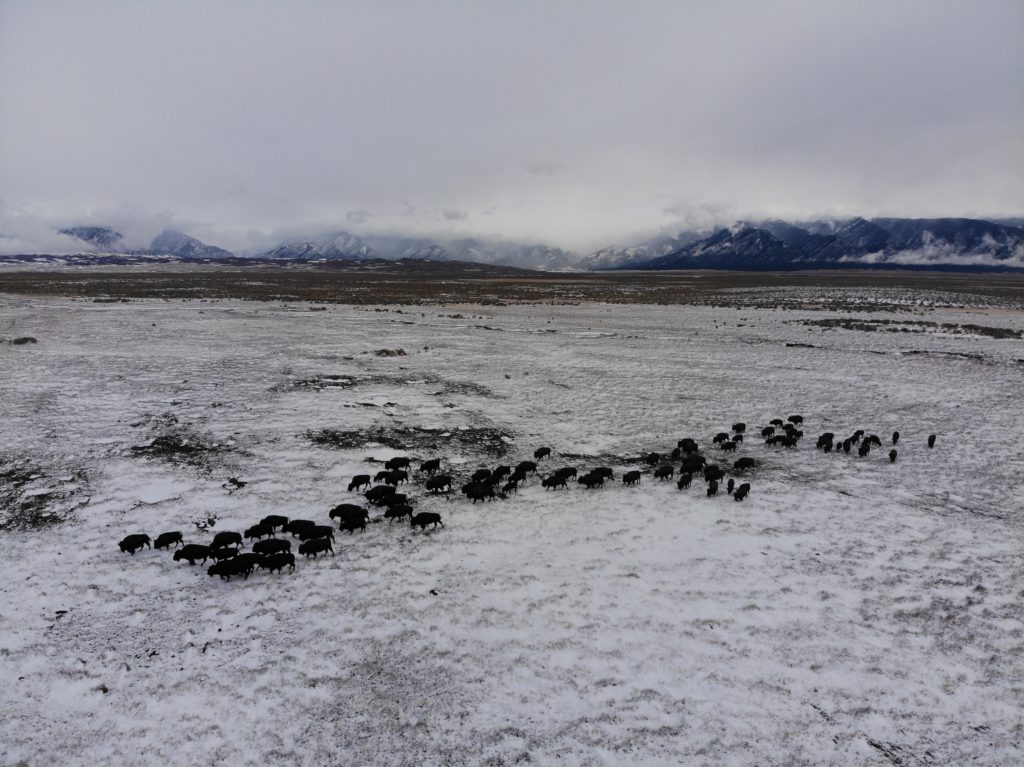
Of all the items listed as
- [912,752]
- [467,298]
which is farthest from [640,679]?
[467,298]

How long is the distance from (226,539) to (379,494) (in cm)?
361

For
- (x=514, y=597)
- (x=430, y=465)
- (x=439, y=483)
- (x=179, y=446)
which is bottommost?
(x=514, y=597)

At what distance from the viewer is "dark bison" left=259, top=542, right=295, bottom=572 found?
10445 millimetres

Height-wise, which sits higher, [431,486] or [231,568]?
[431,486]

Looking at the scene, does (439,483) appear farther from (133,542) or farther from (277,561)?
(133,542)

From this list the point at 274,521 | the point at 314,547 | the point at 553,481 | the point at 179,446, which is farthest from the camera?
the point at 179,446

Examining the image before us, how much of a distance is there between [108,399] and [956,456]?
3115 centimetres

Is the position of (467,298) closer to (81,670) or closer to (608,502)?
(608,502)

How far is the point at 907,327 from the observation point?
4475cm

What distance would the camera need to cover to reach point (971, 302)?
69.5 metres

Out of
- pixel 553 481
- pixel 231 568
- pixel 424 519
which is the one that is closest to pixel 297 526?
pixel 231 568

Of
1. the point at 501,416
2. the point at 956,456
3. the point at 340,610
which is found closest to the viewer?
the point at 340,610

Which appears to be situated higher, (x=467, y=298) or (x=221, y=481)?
(x=467, y=298)

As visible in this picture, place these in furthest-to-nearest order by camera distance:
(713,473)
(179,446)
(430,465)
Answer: (179,446) < (430,465) < (713,473)
